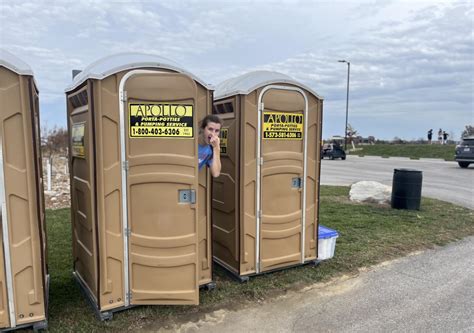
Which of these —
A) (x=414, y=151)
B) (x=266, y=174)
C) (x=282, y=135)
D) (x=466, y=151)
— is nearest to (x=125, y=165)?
(x=266, y=174)

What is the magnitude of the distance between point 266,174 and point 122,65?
207cm

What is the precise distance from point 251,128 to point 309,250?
74.1 inches

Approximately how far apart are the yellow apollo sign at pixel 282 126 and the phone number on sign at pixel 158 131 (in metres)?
1.16

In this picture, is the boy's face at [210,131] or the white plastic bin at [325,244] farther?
the white plastic bin at [325,244]

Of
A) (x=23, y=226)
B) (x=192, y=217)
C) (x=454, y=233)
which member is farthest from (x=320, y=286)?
(x=454, y=233)

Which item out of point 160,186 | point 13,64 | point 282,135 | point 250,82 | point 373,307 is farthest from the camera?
point 282,135

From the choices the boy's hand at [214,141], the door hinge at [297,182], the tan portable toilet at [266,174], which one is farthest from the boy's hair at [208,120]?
the door hinge at [297,182]

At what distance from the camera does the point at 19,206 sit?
9.98 feet

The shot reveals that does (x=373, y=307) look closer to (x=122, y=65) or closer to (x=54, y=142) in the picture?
(x=122, y=65)

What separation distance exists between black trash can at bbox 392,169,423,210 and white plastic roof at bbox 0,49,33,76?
7992 millimetres

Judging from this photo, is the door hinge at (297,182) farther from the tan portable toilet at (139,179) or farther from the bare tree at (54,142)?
the bare tree at (54,142)

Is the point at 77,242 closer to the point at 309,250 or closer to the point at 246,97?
the point at 246,97

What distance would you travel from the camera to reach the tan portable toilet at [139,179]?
327cm

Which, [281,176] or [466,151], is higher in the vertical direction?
[281,176]
